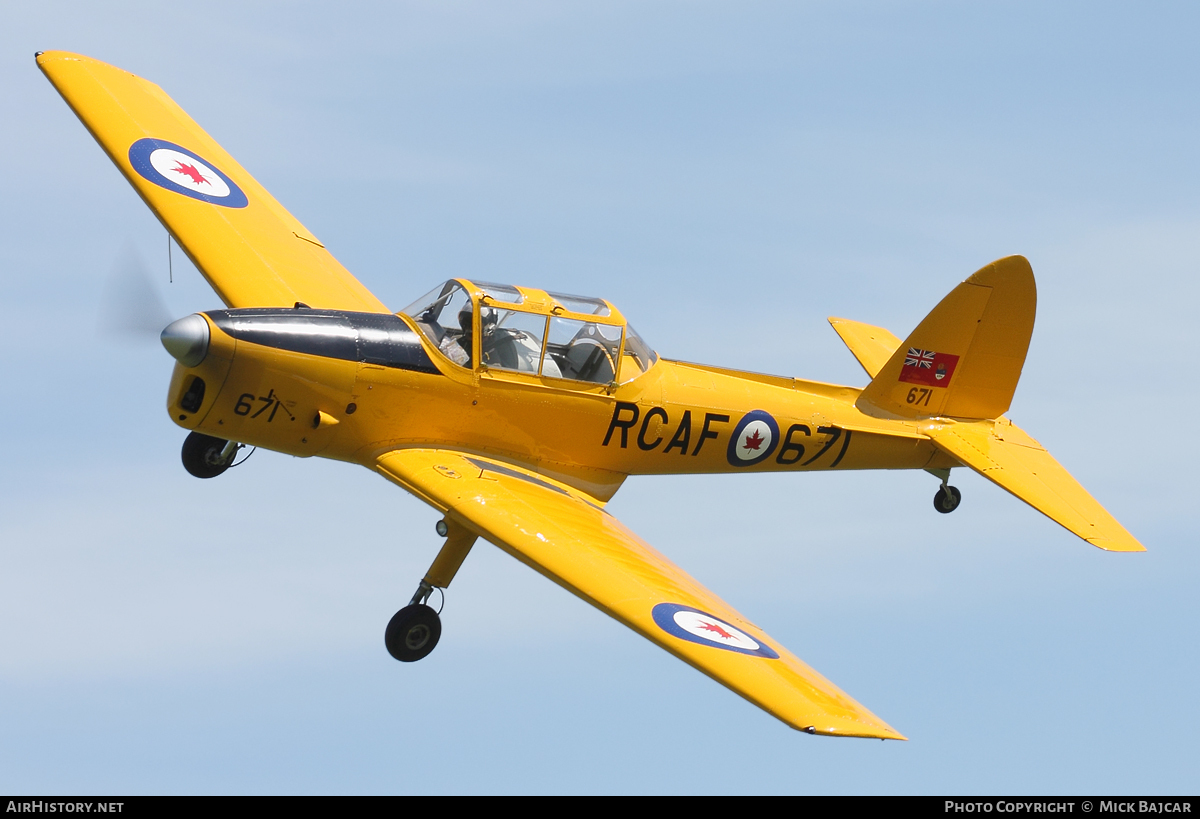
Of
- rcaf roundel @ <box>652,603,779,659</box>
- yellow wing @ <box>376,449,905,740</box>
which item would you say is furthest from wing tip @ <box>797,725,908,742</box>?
rcaf roundel @ <box>652,603,779,659</box>

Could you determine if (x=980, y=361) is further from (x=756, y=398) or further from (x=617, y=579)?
(x=617, y=579)

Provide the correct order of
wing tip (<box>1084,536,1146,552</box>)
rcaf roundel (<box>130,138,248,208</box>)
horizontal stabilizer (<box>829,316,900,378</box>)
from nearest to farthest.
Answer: wing tip (<box>1084,536,1146,552</box>) < rcaf roundel (<box>130,138,248,208</box>) < horizontal stabilizer (<box>829,316,900,378</box>)

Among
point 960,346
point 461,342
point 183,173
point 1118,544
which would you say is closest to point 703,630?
point 461,342

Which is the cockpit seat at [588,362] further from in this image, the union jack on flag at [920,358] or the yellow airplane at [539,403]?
the union jack on flag at [920,358]

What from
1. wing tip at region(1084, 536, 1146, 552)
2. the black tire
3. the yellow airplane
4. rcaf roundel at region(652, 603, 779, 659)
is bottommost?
the black tire

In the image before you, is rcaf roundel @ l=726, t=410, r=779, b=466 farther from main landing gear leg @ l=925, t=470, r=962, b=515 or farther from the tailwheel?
→ the tailwheel

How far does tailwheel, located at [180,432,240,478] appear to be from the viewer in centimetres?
1669

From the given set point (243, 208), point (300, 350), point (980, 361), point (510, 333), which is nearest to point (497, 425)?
point (510, 333)

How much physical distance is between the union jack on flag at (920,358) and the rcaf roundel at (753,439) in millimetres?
1867

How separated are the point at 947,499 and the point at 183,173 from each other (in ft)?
30.8

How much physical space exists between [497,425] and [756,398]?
2944 millimetres

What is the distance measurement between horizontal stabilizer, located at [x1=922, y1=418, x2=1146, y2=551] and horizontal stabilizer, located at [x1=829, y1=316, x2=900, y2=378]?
Result: 1180 mm

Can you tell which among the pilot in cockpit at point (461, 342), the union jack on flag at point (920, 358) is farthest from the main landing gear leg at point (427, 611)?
the union jack on flag at point (920, 358)

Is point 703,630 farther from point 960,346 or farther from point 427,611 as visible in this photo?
point 960,346
